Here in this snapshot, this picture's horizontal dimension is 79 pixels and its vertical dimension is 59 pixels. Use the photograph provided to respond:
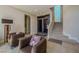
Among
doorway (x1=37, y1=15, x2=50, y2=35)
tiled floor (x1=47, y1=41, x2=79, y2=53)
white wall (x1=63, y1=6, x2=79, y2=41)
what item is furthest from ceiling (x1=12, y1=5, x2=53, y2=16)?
tiled floor (x1=47, y1=41, x2=79, y2=53)

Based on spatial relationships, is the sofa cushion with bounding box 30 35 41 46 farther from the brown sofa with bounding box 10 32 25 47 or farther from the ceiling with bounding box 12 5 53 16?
the ceiling with bounding box 12 5 53 16

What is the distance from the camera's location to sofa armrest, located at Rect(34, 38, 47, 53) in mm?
2082

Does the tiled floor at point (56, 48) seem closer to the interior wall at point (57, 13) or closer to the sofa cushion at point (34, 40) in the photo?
the sofa cushion at point (34, 40)

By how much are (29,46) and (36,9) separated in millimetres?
886

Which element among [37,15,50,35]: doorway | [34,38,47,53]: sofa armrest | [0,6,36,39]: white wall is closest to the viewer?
[34,38,47,53]: sofa armrest

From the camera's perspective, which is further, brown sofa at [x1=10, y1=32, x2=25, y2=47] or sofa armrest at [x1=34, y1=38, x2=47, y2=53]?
brown sofa at [x1=10, y1=32, x2=25, y2=47]

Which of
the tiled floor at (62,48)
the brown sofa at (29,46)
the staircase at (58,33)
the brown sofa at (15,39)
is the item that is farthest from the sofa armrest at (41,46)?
the brown sofa at (15,39)

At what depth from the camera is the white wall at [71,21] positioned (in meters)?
2.25

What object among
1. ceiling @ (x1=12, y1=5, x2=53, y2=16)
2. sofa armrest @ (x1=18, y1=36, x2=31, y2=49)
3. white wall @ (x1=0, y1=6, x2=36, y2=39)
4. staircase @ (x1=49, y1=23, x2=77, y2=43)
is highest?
ceiling @ (x1=12, y1=5, x2=53, y2=16)

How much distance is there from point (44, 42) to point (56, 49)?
1.02 ft

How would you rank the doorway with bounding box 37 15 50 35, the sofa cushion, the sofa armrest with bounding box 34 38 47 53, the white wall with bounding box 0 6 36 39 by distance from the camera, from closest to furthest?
the sofa armrest with bounding box 34 38 47 53 < the white wall with bounding box 0 6 36 39 < the doorway with bounding box 37 15 50 35 < the sofa cushion

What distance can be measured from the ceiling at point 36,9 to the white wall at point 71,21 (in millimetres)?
393

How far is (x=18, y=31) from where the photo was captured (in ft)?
7.60
